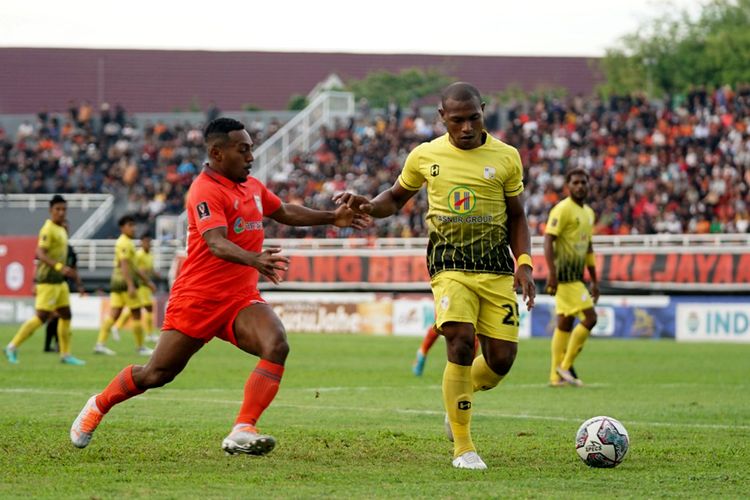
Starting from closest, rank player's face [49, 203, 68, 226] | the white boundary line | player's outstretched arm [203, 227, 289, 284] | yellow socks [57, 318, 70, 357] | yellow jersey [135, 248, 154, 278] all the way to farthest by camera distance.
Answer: player's outstretched arm [203, 227, 289, 284]
the white boundary line
player's face [49, 203, 68, 226]
yellow socks [57, 318, 70, 357]
yellow jersey [135, 248, 154, 278]

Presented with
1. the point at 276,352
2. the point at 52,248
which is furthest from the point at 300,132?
the point at 276,352

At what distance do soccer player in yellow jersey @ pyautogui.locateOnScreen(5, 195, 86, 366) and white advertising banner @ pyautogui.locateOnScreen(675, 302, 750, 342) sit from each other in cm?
1543

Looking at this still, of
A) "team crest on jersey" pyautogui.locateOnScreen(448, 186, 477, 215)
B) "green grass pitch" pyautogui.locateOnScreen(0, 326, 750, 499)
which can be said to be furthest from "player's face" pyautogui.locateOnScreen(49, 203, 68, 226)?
"team crest on jersey" pyautogui.locateOnScreen(448, 186, 477, 215)

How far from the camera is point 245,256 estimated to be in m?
8.64

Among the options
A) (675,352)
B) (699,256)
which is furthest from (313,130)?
(675,352)

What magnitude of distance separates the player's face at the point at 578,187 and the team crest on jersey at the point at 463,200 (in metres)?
7.36

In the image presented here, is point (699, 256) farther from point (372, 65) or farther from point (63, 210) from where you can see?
point (372, 65)

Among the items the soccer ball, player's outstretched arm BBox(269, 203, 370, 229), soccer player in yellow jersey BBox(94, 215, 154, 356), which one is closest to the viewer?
the soccer ball

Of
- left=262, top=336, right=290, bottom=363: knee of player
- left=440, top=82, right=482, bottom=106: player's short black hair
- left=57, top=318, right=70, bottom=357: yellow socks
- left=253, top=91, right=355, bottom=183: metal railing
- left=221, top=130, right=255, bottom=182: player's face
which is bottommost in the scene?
left=57, top=318, right=70, bottom=357: yellow socks

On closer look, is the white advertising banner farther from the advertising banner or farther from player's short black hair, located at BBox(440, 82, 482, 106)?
player's short black hair, located at BBox(440, 82, 482, 106)

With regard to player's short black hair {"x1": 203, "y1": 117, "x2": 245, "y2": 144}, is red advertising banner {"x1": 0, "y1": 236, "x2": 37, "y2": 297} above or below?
below

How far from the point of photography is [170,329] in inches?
357

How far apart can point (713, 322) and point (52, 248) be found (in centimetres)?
1637

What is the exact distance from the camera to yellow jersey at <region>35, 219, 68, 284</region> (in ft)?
67.5
